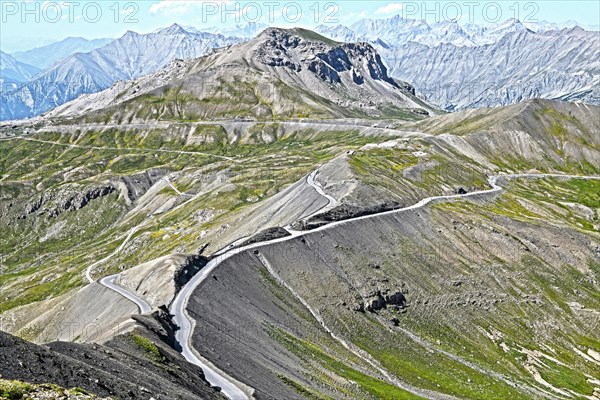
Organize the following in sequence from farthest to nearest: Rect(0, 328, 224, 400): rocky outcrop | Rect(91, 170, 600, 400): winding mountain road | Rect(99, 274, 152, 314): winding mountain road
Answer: Rect(99, 274, 152, 314): winding mountain road, Rect(91, 170, 600, 400): winding mountain road, Rect(0, 328, 224, 400): rocky outcrop

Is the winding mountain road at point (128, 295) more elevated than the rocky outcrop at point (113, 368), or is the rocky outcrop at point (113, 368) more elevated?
the rocky outcrop at point (113, 368)

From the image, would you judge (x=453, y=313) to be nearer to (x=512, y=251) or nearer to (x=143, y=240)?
(x=512, y=251)

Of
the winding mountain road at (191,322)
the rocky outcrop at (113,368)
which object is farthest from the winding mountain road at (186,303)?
the rocky outcrop at (113,368)

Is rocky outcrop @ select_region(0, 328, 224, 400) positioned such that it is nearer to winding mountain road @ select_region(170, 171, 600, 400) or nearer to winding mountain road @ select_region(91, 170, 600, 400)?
winding mountain road @ select_region(170, 171, 600, 400)

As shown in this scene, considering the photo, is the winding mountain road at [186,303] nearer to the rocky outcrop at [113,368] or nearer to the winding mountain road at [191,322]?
the winding mountain road at [191,322]

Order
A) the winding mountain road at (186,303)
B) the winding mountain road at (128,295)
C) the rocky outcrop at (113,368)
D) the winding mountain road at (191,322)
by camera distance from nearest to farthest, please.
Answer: the rocky outcrop at (113,368) < the winding mountain road at (191,322) < the winding mountain road at (186,303) < the winding mountain road at (128,295)

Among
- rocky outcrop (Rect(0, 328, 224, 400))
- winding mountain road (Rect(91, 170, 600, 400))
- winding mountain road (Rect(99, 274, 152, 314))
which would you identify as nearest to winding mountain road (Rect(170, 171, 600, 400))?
winding mountain road (Rect(91, 170, 600, 400))

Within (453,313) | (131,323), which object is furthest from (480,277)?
(131,323)

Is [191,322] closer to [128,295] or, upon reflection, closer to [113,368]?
[128,295]

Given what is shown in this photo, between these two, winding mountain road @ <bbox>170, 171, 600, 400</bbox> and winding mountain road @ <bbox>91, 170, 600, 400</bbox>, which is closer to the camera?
winding mountain road @ <bbox>170, 171, 600, 400</bbox>

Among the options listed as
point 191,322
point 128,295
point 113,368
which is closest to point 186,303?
point 191,322

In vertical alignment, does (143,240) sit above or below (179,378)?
below
